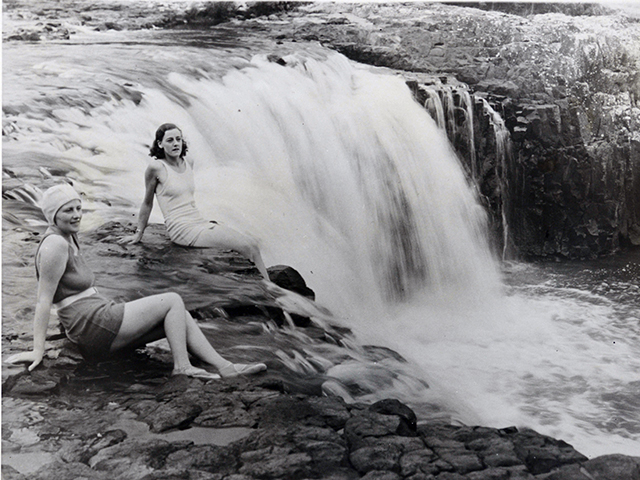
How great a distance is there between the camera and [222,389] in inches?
121

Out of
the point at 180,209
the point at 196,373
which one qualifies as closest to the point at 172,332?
the point at 196,373

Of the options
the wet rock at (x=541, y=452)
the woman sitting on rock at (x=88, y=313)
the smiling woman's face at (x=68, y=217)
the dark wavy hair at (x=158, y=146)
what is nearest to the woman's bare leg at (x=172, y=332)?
the woman sitting on rock at (x=88, y=313)

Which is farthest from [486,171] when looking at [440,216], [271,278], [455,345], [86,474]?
[86,474]

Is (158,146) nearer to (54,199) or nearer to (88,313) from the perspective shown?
(54,199)

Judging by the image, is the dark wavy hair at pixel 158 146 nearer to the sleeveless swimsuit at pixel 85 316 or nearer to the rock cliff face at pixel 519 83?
the sleeveless swimsuit at pixel 85 316

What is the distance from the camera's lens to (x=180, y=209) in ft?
10.9

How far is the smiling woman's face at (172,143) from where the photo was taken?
10.9 ft

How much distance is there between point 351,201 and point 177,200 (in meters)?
0.88

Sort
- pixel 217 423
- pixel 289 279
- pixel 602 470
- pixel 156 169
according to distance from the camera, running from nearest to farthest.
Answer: pixel 217 423 → pixel 602 470 → pixel 156 169 → pixel 289 279

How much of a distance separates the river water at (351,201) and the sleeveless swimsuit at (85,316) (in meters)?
0.19

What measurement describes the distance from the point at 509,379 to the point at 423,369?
0.40m

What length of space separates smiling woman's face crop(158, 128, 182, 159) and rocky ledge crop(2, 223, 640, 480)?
349 mm

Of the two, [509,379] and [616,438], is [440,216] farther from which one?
[616,438]

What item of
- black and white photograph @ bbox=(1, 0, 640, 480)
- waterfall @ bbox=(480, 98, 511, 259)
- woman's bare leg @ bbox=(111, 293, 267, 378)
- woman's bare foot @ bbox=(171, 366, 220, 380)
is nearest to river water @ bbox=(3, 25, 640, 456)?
black and white photograph @ bbox=(1, 0, 640, 480)
